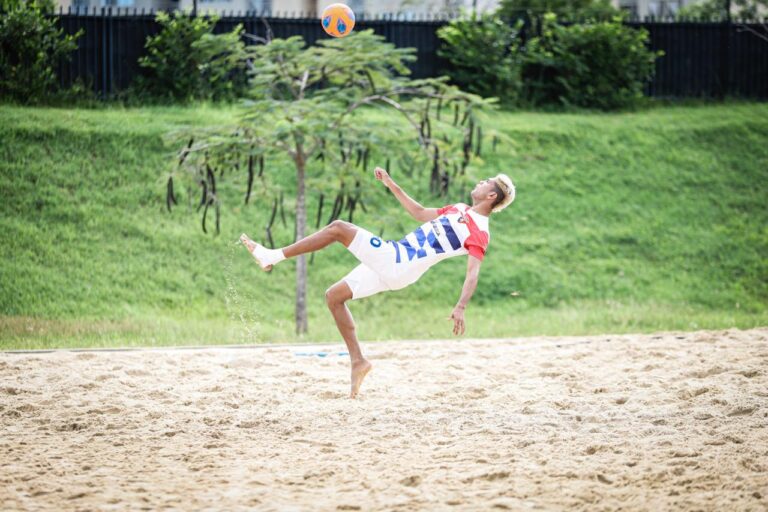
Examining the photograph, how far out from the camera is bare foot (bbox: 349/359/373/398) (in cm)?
724

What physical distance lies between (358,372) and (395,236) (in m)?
7.91

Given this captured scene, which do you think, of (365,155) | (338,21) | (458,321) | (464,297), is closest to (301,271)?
(365,155)

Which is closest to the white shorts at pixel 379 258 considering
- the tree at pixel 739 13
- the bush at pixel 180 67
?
the bush at pixel 180 67

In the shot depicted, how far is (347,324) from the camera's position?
23.5 ft

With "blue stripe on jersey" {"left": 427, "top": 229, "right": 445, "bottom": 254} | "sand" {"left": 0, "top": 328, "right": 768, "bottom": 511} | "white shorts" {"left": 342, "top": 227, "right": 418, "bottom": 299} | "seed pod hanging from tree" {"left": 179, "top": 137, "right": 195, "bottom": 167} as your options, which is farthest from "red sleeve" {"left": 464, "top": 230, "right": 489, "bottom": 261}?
"seed pod hanging from tree" {"left": 179, "top": 137, "right": 195, "bottom": 167}

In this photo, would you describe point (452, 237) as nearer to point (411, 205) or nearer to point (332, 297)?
point (411, 205)

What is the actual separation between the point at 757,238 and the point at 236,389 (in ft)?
36.5

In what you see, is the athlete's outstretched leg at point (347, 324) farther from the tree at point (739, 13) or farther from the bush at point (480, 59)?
the tree at point (739, 13)

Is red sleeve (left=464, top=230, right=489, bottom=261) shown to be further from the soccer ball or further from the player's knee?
the soccer ball

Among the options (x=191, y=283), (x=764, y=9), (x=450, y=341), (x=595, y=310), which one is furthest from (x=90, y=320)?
(x=764, y=9)

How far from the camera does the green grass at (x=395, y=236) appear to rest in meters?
12.6

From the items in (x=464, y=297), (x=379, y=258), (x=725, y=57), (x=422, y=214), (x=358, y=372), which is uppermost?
(x=725, y=57)

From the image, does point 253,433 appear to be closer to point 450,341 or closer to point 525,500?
point 525,500

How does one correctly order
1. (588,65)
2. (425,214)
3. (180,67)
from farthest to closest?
(588,65) < (180,67) < (425,214)
